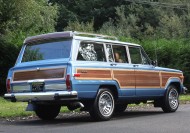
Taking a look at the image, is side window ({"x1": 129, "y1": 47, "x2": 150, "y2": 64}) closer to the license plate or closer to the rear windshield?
the rear windshield

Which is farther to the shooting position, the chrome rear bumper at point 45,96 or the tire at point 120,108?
the tire at point 120,108

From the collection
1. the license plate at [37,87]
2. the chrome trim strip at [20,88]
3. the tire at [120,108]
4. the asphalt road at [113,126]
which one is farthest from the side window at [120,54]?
the chrome trim strip at [20,88]

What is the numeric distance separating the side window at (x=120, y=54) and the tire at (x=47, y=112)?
2178mm

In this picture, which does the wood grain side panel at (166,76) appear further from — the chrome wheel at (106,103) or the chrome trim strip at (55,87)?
→ the chrome trim strip at (55,87)

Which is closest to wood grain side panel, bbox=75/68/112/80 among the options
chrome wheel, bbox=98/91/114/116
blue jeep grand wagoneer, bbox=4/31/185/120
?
blue jeep grand wagoneer, bbox=4/31/185/120

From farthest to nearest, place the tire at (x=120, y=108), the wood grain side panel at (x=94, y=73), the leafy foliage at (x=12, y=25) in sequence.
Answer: the leafy foliage at (x=12, y=25) → the tire at (x=120, y=108) → the wood grain side panel at (x=94, y=73)

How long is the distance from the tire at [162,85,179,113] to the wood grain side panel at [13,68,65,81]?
4.32 metres

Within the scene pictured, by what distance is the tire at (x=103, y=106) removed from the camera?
1124 cm

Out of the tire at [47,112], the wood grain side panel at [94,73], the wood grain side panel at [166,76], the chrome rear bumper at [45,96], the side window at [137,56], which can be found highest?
the side window at [137,56]

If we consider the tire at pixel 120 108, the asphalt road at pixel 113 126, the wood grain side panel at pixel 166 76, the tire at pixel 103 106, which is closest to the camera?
the asphalt road at pixel 113 126

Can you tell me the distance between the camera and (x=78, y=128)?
33.1ft

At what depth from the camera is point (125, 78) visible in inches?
485

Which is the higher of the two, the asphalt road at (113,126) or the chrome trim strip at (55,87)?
the chrome trim strip at (55,87)

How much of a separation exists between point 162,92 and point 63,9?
4940cm
